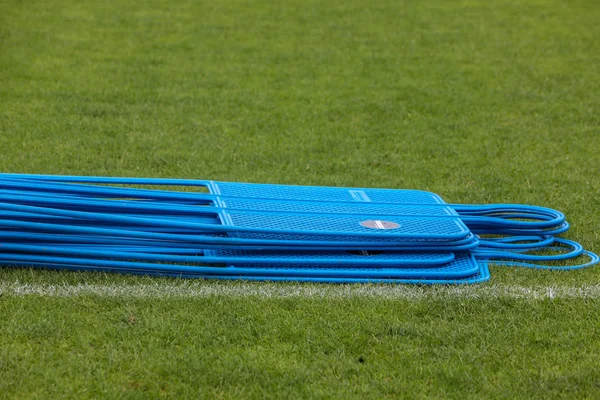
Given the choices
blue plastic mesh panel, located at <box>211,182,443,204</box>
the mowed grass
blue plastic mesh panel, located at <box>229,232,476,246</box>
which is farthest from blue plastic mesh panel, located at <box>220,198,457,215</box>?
the mowed grass

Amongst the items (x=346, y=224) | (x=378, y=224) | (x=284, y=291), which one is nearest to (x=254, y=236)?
(x=284, y=291)

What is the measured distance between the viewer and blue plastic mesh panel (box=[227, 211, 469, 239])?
458 cm

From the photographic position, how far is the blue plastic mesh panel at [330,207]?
4859 mm

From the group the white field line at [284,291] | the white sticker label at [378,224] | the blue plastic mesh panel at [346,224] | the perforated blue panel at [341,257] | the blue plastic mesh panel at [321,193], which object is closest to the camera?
the white field line at [284,291]

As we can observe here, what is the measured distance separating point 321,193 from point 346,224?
59 centimetres

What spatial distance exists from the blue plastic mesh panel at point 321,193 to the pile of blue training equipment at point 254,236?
0.06ft

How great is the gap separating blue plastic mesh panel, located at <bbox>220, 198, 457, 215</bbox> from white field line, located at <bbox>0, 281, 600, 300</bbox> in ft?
2.28

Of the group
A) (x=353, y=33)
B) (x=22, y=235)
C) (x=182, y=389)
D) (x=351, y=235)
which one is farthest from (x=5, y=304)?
(x=353, y=33)

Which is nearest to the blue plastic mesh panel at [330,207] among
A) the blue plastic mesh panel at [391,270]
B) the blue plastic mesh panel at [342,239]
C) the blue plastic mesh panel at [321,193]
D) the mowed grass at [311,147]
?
the blue plastic mesh panel at [321,193]

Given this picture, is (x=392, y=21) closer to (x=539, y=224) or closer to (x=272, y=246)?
(x=539, y=224)

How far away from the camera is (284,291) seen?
423 centimetres

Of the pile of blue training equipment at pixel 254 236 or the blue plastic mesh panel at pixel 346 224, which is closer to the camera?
the pile of blue training equipment at pixel 254 236

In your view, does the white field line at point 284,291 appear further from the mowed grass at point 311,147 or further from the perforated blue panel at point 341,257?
the perforated blue panel at point 341,257

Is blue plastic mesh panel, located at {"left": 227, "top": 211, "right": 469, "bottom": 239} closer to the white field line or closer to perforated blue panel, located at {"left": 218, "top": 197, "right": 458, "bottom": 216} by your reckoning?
perforated blue panel, located at {"left": 218, "top": 197, "right": 458, "bottom": 216}
